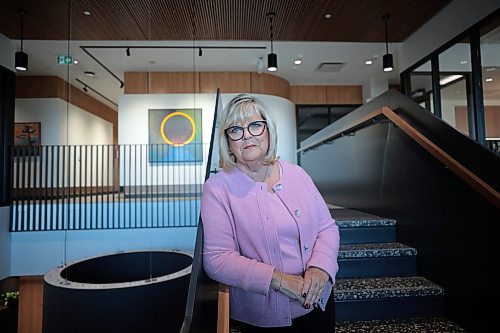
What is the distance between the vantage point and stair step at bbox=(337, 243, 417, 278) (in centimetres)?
241

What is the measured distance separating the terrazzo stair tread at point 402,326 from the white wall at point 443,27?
3.67 meters

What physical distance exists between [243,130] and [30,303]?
7.63 m

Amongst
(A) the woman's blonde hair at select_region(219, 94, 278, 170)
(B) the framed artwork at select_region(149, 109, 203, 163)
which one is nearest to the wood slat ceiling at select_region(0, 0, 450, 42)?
(B) the framed artwork at select_region(149, 109, 203, 163)

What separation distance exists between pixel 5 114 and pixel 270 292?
20.7 feet

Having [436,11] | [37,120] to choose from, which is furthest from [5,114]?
[436,11]

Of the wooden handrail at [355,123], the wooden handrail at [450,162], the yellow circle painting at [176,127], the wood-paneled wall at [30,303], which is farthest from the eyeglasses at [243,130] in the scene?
the yellow circle painting at [176,127]

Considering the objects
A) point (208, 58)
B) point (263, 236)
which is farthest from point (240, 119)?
point (208, 58)

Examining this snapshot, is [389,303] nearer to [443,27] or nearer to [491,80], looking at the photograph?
[491,80]

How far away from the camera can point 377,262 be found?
7.96 ft

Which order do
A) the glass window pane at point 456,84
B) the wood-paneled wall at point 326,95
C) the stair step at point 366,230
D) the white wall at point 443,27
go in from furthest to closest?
1. the wood-paneled wall at point 326,95
2. the glass window pane at point 456,84
3. the white wall at point 443,27
4. the stair step at point 366,230

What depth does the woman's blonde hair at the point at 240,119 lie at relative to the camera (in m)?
1.26

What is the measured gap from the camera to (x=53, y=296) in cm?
301

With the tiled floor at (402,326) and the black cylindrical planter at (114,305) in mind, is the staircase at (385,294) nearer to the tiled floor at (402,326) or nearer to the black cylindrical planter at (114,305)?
the tiled floor at (402,326)

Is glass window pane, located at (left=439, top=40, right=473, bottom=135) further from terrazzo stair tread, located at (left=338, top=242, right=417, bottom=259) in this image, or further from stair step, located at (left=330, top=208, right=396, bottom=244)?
terrazzo stair tread, located at (left=338, top=242, right=417, bottom=259)
